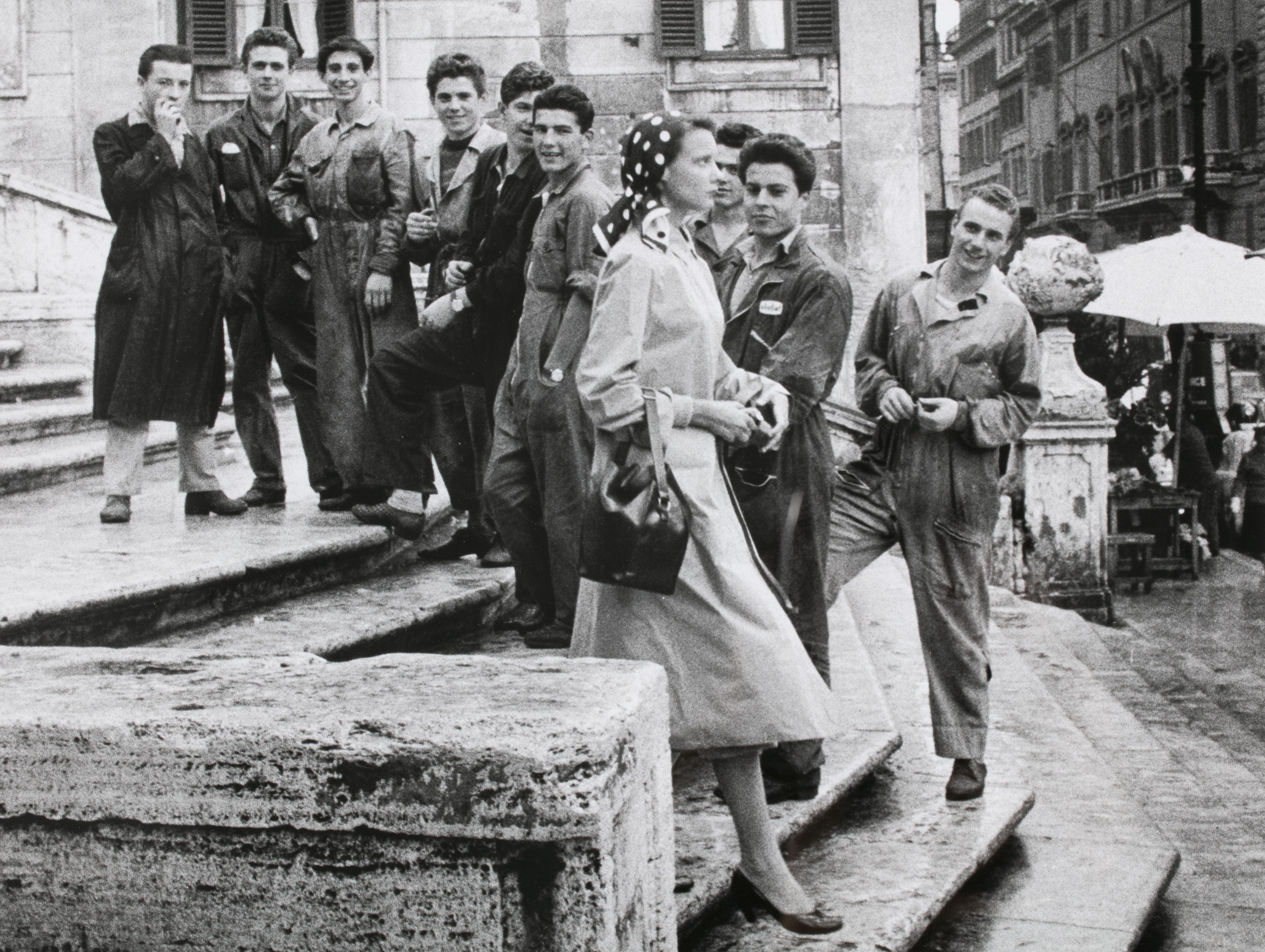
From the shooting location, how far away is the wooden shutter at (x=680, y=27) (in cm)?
1419

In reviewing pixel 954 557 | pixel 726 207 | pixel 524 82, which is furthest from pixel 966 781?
pixel 524 82

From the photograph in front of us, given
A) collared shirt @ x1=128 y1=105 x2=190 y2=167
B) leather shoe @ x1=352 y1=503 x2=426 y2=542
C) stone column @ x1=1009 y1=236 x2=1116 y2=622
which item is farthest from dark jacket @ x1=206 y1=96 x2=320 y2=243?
stone column @ x1=1009 y1=236 x2=1116 y2=622

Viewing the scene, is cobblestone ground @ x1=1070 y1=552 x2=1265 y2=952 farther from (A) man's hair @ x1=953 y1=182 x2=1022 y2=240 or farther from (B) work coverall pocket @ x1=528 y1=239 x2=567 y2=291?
(B) work coverall pocket @ x1=528 y1=239 x2=567 y2=291

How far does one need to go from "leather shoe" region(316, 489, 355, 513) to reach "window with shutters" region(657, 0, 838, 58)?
27.8ft

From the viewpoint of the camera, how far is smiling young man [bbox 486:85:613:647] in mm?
5078

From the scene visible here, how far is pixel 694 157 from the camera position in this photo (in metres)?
3.70

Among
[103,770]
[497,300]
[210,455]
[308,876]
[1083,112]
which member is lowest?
[308,876]

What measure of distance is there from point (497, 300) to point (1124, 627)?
6682 millimetres

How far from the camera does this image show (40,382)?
32.1ft

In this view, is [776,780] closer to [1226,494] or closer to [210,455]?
[210,455]

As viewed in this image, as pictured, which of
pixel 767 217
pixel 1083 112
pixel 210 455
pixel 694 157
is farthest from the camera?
pixel 1083 112

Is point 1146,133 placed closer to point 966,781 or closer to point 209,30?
point 209,30

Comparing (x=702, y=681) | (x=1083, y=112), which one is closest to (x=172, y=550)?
(x=702, y=681)

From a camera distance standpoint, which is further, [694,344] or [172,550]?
[172,550]
